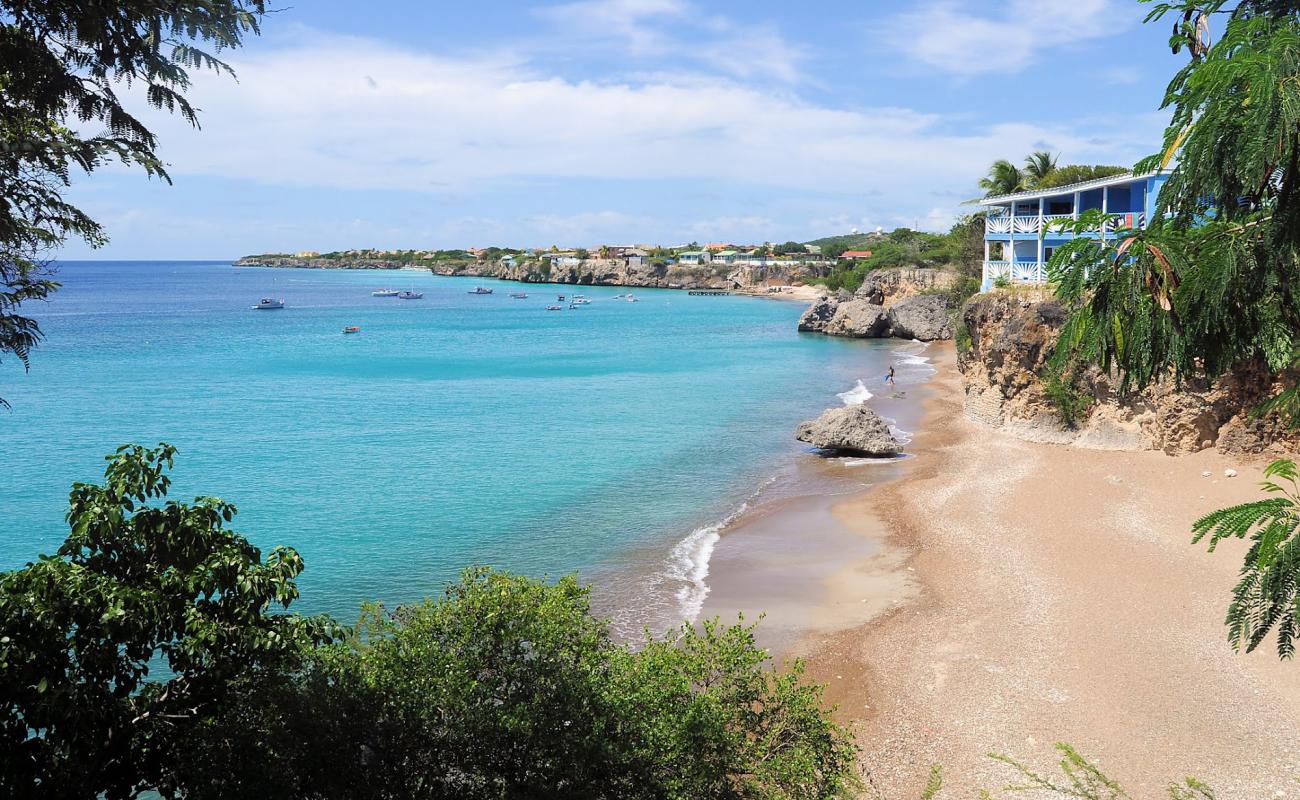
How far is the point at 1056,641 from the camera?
1666 centimetres

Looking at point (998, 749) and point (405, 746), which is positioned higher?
point (405, 746)

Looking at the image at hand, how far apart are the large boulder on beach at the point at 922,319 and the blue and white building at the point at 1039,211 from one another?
2744 centimetres

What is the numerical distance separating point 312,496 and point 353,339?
58884 mm

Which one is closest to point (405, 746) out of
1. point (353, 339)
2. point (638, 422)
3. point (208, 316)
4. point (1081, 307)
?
point (1081, 307)

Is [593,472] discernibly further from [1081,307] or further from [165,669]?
[1081,307]

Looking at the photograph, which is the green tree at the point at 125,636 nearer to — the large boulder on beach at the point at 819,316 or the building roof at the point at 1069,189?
the building roof at the point at 1069,189

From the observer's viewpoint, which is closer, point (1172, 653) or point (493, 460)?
point (1172, 653)

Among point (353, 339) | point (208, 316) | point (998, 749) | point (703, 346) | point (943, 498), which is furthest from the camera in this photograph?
point (208, 316)

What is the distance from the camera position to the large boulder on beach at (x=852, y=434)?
108 feet

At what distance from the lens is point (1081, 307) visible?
7.45 meters

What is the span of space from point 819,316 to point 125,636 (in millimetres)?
83586

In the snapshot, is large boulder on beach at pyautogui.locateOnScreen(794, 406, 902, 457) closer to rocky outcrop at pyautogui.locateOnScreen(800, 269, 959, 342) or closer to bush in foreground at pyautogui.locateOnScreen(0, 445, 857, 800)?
bush in foreground at pyautogui.locateOnScreen(0, 445, 857, 800)

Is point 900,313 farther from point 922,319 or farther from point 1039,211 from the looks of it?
point 1039,211

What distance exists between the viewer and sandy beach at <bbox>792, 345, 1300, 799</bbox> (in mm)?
13070
